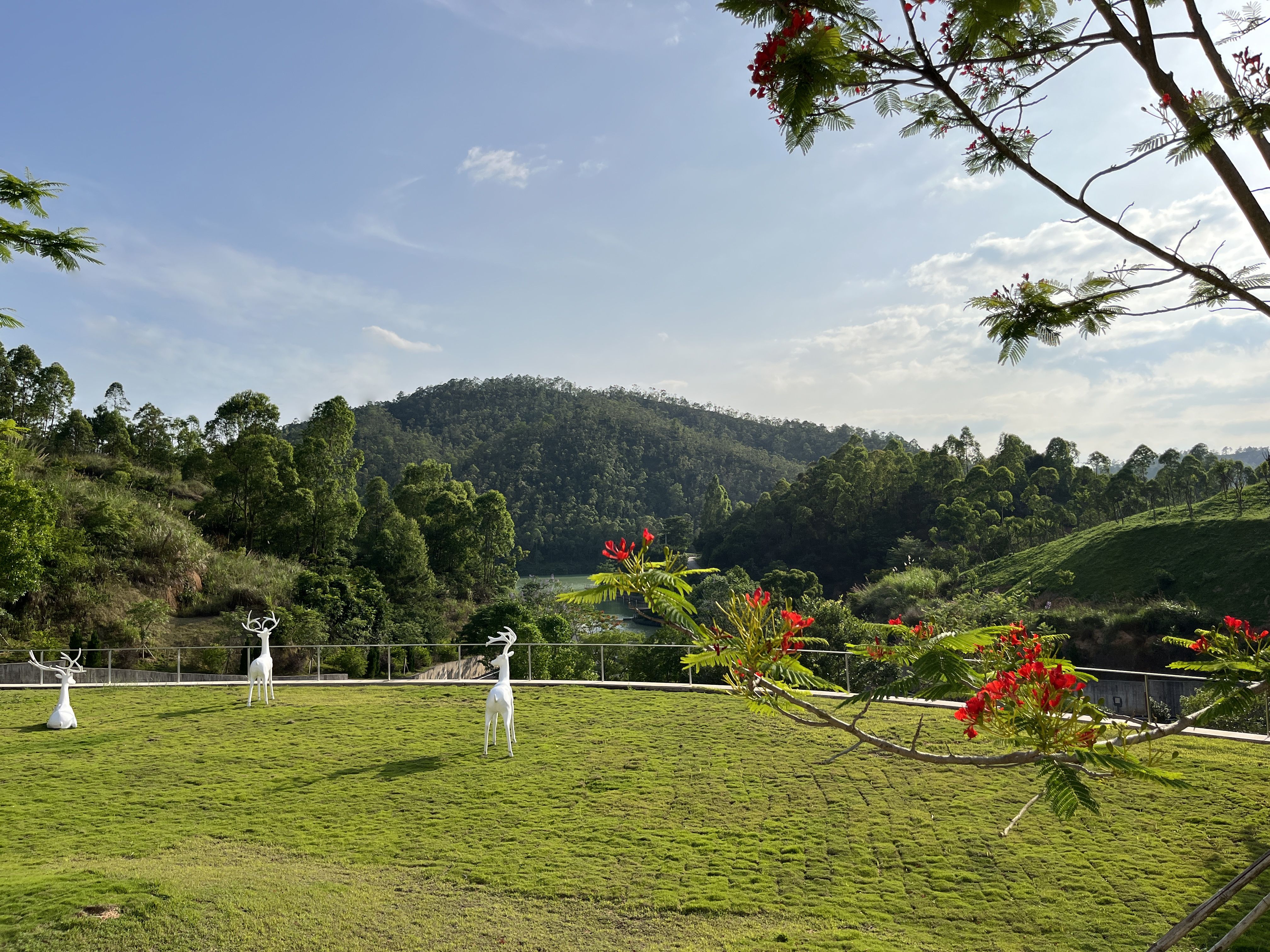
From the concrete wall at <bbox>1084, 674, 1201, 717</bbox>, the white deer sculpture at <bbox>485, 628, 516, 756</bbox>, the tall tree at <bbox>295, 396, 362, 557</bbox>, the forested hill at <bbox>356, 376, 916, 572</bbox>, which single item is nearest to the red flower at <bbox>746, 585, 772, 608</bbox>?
the white deer sculpture at <bbox>485, 628, 516, 756</bbox>

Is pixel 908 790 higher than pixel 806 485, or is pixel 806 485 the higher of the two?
pixel 806 485

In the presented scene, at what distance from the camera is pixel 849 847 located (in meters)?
7.46

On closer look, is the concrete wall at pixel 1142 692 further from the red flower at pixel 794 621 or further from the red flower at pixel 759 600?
the red flower at pixel 759 600

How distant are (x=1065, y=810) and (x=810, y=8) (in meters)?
3.21

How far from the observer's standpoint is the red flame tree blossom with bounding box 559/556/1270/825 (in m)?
2.51

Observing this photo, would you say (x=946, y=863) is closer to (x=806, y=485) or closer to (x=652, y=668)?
(x=652, y=668)

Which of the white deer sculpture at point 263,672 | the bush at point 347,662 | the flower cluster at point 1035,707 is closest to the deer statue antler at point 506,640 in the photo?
the white deer sculpture at point 263,672

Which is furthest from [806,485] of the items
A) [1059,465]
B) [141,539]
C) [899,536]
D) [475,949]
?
[475,949]

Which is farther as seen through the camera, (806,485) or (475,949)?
(806,485)

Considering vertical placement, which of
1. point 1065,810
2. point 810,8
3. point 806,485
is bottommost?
point 1065,810

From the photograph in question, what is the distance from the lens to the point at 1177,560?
4181 centimetres

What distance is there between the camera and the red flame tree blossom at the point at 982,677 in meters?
2.51

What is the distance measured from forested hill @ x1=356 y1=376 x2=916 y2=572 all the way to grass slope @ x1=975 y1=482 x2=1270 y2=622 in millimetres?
43617

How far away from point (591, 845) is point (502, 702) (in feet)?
11.6
